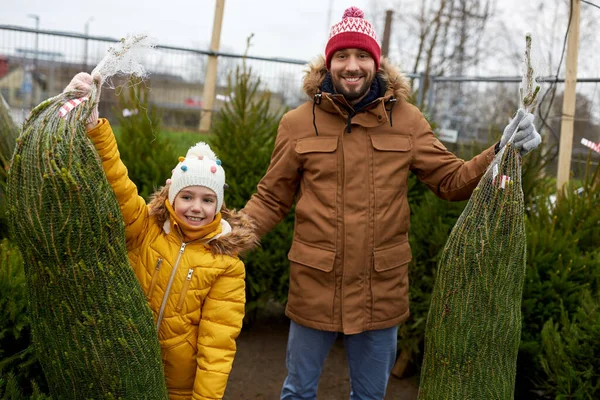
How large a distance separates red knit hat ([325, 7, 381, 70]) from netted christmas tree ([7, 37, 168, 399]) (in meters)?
1.00

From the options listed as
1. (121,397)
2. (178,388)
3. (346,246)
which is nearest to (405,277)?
(346,246)

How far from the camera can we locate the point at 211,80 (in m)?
6.17

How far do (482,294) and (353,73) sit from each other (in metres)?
1.13

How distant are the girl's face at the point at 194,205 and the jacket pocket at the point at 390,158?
2.63ft

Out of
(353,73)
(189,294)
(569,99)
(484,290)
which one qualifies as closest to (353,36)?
(353,73)

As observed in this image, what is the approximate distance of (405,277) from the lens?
9.23 feet

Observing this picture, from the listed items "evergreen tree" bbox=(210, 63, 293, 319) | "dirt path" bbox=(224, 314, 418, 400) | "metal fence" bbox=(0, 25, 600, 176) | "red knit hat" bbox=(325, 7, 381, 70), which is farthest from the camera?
"metal fence" bbox=(0, 25, 600, 176)

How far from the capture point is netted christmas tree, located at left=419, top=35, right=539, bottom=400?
2176 millimetres

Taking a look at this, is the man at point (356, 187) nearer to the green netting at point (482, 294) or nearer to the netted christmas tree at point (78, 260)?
the green netting at point (482, 294)

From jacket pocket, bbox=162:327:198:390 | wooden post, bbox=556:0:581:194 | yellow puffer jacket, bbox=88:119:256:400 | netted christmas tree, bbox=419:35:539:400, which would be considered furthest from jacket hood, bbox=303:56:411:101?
wooden post, bbox=556:0:581:194

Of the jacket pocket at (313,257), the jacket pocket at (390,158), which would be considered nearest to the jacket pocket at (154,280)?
the jacket pocket at (313,257)

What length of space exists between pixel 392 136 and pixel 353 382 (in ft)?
4.06

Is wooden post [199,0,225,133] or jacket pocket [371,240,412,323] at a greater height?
wooden post [199,0,225,133]

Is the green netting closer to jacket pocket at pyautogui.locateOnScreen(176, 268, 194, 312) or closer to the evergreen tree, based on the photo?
jacket pocket at pyautogui.locateOnScreen(176, 268, 194, 312)
